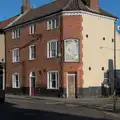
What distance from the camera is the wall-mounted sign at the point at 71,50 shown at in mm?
36781

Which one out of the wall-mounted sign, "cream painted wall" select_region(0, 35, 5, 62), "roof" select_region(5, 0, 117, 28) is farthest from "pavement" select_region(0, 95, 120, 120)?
"cream painted wall" select_region(0, 35, 5, 62)

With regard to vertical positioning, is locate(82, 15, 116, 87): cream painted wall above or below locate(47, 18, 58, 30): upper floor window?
below

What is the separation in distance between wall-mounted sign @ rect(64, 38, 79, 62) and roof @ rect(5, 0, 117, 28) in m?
3.43

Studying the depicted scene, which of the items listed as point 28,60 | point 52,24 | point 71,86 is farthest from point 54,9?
point 71,86

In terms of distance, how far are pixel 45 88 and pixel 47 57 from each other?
3.45 m

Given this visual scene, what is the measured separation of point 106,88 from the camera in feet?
129

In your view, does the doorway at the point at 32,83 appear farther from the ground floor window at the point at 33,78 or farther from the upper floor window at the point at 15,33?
the upper floor window at the point at 15,33

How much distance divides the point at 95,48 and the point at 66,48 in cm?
321

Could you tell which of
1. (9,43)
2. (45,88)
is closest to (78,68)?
(45,88)

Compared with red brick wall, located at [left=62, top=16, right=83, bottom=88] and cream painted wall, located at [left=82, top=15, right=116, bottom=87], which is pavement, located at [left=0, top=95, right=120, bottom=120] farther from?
cream painted wall, located at [left=82, top=15, right=116, bottom=87]

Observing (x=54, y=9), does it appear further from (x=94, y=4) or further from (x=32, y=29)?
(x=94, y=4)

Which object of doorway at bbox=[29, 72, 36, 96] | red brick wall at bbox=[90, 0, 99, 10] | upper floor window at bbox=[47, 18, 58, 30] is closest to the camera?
upper floor window at bbox=[47, 18, 58, 30]

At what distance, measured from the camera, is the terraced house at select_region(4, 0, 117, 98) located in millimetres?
36719

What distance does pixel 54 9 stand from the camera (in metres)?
39.7
